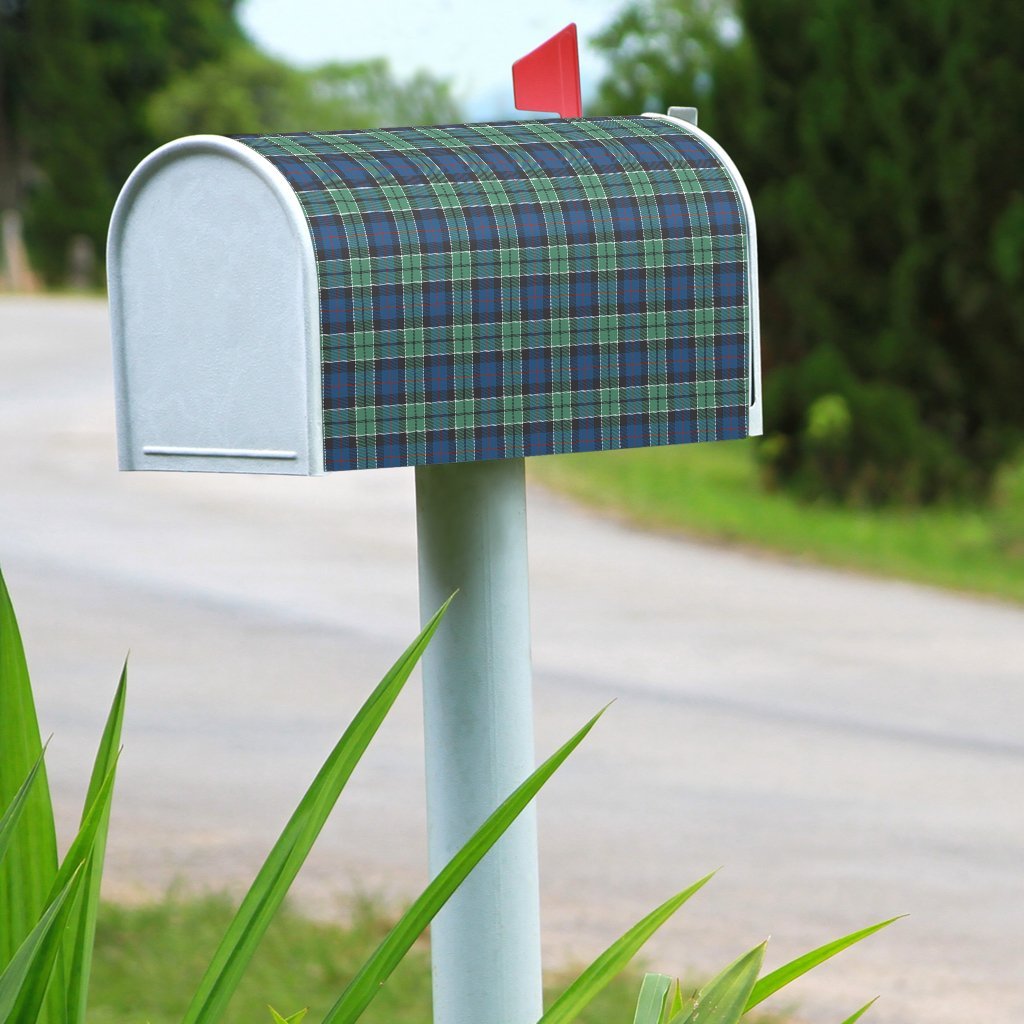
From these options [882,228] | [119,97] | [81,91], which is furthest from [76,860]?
[119,97]

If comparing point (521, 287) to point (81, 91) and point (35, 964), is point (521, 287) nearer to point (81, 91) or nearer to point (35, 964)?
point (35, 964)

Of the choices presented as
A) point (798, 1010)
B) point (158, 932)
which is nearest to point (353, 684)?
point (158, 932)

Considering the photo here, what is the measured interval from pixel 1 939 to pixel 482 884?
0.47 metres

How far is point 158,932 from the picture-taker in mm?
3730

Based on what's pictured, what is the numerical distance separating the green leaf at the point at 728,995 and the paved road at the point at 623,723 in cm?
198

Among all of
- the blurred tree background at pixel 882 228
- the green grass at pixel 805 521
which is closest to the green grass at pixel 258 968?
the green grass at pixel 805 521

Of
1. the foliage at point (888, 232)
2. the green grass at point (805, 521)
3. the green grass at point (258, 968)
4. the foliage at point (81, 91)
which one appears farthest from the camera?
the foliage at point (81, 91)

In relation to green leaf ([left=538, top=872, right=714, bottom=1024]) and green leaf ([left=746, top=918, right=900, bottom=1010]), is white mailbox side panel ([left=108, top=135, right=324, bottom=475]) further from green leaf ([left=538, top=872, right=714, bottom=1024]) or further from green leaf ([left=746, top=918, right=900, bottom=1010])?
green leaf ([left=746, top=918, right=900, bottom=1010])

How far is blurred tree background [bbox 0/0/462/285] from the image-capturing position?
97.6 ft

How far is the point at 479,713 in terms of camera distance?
1871mm

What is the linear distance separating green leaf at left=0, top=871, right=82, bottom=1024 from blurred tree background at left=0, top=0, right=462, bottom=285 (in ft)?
81.2

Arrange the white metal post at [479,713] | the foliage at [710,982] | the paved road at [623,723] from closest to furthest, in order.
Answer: the foliage at [710,982], the white metal post at [479,713], the paved road at [623,723]

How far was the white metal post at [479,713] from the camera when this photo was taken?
1864 mm

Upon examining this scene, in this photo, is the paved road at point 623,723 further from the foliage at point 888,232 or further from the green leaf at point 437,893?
the green leaf at point 437,893
